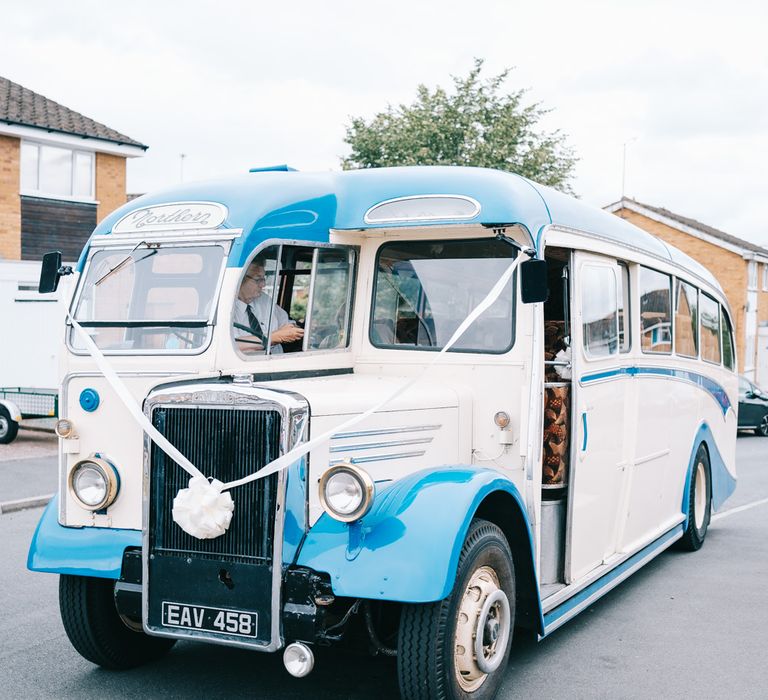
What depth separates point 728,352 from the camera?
10375mm

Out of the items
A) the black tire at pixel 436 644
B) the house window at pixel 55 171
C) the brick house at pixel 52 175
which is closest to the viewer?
the black tire at pixel 436 644

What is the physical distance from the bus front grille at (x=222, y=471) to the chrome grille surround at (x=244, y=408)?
0.02 meters

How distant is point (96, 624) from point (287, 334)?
182 cm

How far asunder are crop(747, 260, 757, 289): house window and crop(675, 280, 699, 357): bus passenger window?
29.3 meters

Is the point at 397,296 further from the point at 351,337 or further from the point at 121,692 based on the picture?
the point at 121,692

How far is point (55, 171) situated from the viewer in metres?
23.5

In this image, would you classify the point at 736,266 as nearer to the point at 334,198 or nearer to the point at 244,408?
the point at 334,198

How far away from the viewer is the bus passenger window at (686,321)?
8.21 m

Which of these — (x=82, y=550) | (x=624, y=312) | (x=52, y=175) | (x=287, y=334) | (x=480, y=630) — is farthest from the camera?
(x=52, y=175)

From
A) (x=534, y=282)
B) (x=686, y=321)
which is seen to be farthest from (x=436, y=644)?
(x=686, y=321)

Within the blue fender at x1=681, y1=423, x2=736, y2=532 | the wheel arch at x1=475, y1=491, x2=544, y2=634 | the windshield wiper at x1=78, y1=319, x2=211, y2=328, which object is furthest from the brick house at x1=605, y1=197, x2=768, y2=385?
the windshield wiper at x1=78, y1=319, x2=211, y2=328

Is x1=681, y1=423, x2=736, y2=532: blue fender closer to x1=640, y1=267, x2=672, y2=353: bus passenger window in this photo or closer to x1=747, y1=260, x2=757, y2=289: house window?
x1=640, y1=267, x2=672, y2=353: bus passenger window

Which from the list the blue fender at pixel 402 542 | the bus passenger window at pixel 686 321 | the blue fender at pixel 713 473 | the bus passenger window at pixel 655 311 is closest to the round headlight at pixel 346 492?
the blue fender at pixel 402 542

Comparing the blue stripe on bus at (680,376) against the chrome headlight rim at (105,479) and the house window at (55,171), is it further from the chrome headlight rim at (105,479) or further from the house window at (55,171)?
the house window at (55,171)
